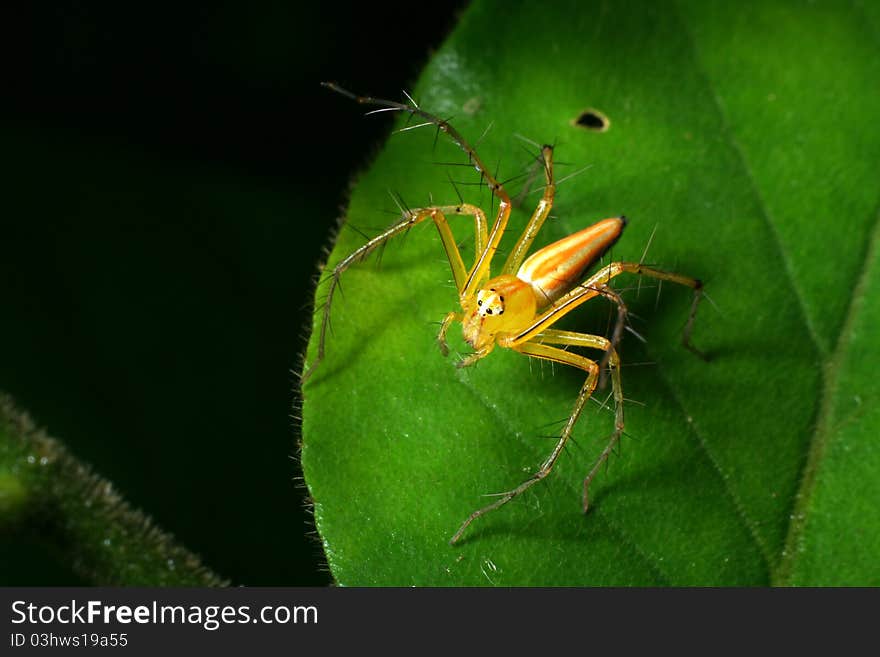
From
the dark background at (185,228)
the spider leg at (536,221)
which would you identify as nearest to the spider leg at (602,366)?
the spider leg at (536,221)

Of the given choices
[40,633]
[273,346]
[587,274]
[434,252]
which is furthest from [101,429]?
[587,274]

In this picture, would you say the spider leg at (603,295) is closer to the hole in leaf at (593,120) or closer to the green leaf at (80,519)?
the hole in leaf at (593,120)

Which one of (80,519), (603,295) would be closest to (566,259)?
(603,295)

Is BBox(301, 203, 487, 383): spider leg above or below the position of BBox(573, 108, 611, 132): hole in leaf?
below

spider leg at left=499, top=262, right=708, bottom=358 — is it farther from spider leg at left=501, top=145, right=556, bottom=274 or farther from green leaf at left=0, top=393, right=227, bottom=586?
green leaf at left=0, top=393, right=227, bottom=586

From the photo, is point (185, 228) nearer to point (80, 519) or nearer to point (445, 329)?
point (80, 519)

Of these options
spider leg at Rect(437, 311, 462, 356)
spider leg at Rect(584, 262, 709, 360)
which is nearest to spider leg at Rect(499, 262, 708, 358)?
spider leg at Rect(584, 262, 709, 360)

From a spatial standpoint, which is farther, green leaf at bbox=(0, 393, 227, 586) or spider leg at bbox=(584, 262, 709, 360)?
spider leg at bbox=(584, 262, 709, 360)
